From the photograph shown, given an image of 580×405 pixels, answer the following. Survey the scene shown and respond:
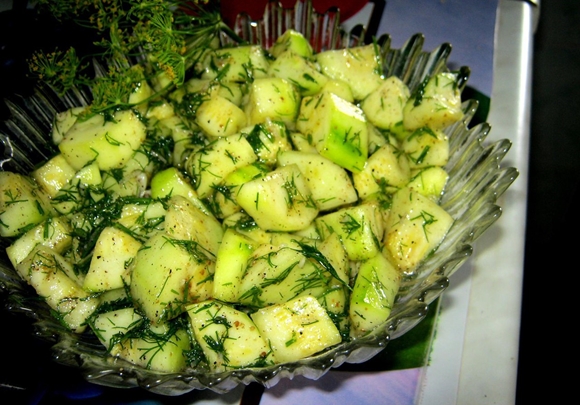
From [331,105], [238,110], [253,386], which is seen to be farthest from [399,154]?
[253,386]

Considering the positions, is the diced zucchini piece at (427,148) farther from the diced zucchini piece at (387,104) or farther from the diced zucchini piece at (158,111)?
the diced zucchini piece at (158,111)

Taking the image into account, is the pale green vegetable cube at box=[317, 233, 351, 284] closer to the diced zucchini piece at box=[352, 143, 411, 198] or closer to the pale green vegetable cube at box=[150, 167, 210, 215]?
the diced zucchini piece at box=[352, 143, 411, 198]

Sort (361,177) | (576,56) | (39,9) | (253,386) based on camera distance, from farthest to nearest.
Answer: (576,56), (39,9), (361,177), (253,386)

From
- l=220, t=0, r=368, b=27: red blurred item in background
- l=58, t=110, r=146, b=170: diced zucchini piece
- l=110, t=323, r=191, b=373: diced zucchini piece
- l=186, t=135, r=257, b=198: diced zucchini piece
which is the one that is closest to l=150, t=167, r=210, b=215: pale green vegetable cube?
l=186, t=135, r=257, b=198: diced zucchini piece

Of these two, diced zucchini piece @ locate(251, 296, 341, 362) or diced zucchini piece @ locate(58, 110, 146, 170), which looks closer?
diced zucchini piece @ locate(251, 296, 341, 362)

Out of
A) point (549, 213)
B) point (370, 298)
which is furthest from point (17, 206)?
point (549, 213)

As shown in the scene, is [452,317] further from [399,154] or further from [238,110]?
[238,110]
